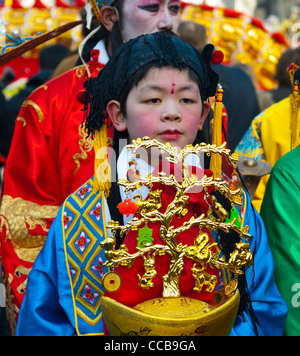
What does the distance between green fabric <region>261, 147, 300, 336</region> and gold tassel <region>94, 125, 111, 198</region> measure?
0.63m

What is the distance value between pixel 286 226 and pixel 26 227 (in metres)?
1.21

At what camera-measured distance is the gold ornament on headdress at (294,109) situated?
3.24 m

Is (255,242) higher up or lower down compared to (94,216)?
lower down

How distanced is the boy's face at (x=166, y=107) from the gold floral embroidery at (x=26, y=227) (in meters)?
1.07

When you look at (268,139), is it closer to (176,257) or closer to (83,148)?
(83,148)

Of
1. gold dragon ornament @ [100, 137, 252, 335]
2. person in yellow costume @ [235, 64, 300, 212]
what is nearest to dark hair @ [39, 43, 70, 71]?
person in yellow costume @ [235, 64, 300, 212]

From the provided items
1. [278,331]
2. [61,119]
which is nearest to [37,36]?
[61,119]

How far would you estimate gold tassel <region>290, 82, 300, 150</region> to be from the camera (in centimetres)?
326

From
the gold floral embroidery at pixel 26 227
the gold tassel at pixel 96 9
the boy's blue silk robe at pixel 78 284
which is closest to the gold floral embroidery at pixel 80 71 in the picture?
the gold tassel at pixel 96 9

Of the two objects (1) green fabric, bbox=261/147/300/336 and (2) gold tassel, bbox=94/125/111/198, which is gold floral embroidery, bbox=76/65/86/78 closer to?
(2) gold tassel, bbox=94/125/111/198

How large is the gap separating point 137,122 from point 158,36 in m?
0.30

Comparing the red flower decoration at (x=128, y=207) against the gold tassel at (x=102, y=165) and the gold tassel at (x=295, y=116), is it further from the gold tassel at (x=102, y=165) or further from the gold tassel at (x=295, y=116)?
the gold tassel at (x=295, y=116)
